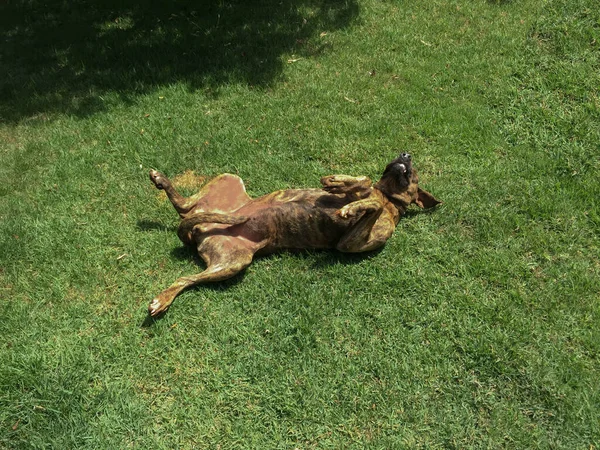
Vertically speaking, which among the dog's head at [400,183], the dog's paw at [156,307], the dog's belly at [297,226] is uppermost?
the dog's head at [400,183]

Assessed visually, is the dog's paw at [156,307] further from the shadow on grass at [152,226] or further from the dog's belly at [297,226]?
the shadow on grass at [152,226]

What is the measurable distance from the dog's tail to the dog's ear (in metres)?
1.66

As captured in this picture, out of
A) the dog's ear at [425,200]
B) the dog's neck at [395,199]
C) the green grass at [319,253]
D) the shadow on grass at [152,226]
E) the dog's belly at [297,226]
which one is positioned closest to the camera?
the green grass at [319,253]

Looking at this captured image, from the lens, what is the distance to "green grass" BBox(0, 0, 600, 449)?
3482mm

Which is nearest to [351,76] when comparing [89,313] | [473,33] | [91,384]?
[473,33]

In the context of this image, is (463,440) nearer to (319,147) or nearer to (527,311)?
(527,311)

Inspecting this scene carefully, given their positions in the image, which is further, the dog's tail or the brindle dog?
the dog's tail

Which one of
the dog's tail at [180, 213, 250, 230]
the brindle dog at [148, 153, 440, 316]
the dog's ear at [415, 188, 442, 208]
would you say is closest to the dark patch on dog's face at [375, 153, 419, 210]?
the brindle dog at [148, 153, 440, 316]

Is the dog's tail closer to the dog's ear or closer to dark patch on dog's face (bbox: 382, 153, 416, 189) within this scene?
dark patch on dog's face (bbox: 382, 153, 416, 189)

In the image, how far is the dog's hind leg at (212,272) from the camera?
3.93m

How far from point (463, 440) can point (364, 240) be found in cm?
167

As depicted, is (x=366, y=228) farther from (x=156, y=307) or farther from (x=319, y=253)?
(x=156, y=307)

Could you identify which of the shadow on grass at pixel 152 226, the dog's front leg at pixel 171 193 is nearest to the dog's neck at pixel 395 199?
A: the dog's front leg at pixel 171 193

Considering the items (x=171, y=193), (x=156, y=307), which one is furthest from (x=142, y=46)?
(x=156, y=307)
